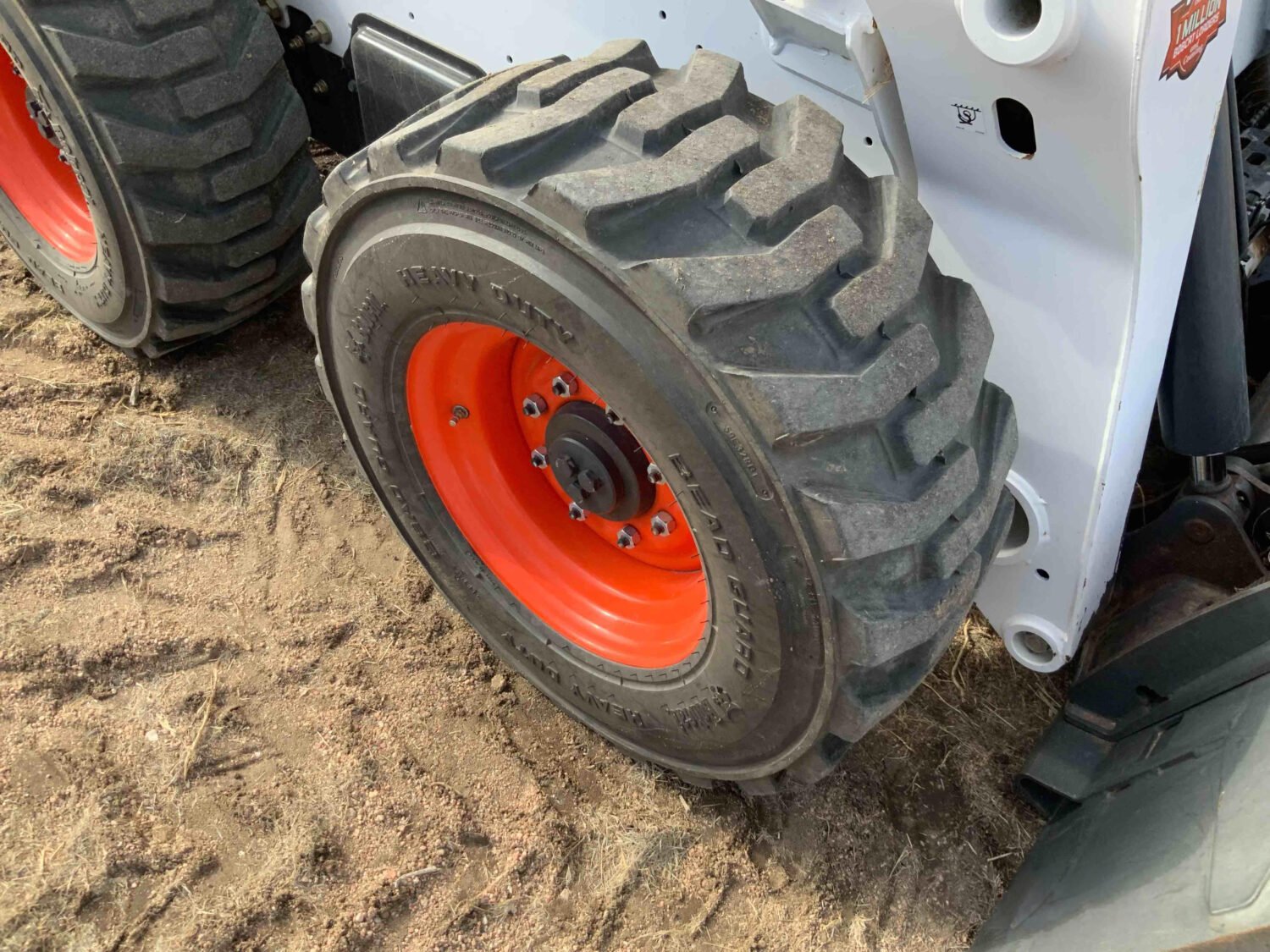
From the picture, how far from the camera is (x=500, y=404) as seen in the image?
1.94 metres

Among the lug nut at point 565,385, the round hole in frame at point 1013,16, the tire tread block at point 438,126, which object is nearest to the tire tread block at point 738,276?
the round hole in frame at point 1013,16

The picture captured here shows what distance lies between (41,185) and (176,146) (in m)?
0.92

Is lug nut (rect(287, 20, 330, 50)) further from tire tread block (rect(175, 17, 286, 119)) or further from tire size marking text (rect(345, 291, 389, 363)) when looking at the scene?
tire size marking text (rect(345, 291, 389, 363))

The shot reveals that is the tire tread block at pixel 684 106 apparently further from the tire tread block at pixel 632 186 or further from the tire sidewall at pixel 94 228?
the tire sidewall at pixel 94 228

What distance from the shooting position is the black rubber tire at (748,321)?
1238mm

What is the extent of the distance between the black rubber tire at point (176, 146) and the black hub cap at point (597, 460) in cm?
98

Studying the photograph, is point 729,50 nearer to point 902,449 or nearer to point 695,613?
point 902,449

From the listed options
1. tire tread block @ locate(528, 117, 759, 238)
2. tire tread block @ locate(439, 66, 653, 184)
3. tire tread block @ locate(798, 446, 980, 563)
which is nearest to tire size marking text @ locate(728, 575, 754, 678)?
tire tread block @ locate(798, 446, 980, 563)

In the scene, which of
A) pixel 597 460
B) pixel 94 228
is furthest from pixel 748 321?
pixel 94 228

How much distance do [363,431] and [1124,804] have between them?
4.72 feet

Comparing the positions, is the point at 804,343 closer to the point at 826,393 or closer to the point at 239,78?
the point at 826,393

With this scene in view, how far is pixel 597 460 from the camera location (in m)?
1.70

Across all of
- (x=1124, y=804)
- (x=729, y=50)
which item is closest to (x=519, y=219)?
(x=729, y=50)

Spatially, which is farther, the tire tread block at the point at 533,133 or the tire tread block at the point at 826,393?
the tire tread block at the point at 533,133
